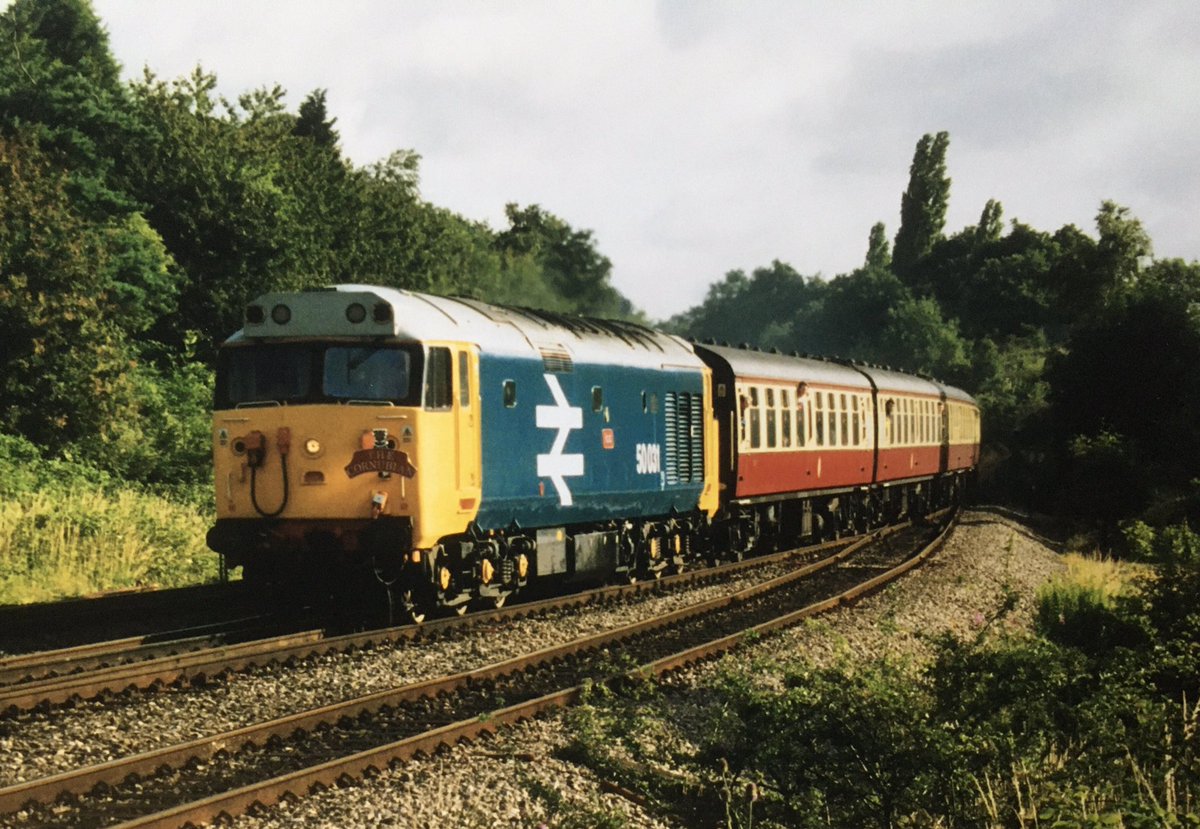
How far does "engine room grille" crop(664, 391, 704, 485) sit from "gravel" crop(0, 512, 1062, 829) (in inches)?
107

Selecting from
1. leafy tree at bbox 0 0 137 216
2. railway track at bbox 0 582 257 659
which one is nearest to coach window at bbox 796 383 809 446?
railway track at bbox 0 582 257 659

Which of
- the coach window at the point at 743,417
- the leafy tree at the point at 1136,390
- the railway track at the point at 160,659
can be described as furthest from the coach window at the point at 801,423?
the leafy tree at the point at 1136,390

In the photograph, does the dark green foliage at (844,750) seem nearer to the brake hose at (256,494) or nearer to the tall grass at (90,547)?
the brake hose at (256,494)

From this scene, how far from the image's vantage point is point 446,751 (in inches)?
332

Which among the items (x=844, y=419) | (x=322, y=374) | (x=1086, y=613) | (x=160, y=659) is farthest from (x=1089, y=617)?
(x=844, y=419)

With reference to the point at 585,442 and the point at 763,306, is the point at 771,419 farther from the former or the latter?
the point at 763,306

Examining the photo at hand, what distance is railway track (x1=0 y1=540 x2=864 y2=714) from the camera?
9.49 meters

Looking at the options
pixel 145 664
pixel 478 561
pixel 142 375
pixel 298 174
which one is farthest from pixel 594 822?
pixel 298 174

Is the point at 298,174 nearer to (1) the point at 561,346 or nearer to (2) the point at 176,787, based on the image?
(1) the point at 561,346

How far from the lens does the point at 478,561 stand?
45.2 feet

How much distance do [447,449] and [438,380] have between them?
67 centimetres

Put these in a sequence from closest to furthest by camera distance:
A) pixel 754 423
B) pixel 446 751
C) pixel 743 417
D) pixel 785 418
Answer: pixel 446 751
pixel 743 417
pixel 754 423
pixel 785 418

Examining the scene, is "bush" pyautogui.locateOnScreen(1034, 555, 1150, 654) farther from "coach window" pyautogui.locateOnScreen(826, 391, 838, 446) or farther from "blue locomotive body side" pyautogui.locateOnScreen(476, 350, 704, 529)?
"coach window" pyautogui.locateOnScreen(826, 391, 838, 446)

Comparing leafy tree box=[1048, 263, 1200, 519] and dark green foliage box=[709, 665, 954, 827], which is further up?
leafy tree box=[1048, 263, 1200, 519]
